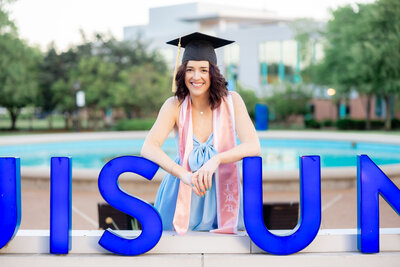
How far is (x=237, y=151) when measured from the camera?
9.53ft

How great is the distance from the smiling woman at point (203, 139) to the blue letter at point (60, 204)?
54 cm

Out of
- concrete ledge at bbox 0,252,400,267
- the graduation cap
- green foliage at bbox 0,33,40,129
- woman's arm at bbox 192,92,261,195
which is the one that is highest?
green foliage at bbox 0,33,40,129

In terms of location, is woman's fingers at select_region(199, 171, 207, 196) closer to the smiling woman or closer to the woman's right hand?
the woman's right hand

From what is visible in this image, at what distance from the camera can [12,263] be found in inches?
113

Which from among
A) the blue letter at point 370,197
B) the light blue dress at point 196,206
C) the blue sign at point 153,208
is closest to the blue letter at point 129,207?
the blue sign at point 153,208

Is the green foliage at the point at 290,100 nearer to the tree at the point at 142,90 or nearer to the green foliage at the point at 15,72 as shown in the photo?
the tree at the point at 142,90

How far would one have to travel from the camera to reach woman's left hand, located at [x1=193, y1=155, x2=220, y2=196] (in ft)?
8.92

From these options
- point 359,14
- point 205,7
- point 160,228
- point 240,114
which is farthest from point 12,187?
point 205,7

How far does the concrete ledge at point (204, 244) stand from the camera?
115 inches

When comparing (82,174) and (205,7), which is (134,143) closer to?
(82,174)

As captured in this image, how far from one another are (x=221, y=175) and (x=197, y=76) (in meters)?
0.70

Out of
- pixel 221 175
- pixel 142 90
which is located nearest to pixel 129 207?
pixel 221 175

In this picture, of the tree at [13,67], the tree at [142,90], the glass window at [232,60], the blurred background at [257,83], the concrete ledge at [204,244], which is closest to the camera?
the concrete ledge at [204,244]

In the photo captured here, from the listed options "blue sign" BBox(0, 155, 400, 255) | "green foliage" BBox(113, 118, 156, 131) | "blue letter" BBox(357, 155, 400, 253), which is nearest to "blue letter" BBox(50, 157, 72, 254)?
"blue sign" BBox(0, 155, 400, 255)
